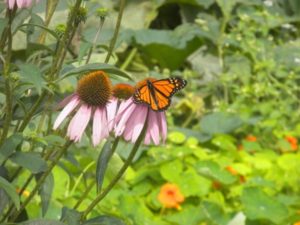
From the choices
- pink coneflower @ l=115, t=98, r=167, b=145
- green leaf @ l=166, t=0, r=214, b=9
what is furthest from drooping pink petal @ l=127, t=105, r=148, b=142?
green leaf @ l=166, t=0, r=214, b=9

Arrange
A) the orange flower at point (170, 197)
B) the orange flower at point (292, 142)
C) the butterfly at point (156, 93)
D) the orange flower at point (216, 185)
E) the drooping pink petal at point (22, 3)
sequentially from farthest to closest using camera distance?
the orange flower at point (292, 142), the orange flower at point (216, 185), the orange flower at point (170, 197), the butterfly at point (156, 93), the drooping pink petal at point (22, 3)

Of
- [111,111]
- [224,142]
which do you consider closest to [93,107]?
[111,111]

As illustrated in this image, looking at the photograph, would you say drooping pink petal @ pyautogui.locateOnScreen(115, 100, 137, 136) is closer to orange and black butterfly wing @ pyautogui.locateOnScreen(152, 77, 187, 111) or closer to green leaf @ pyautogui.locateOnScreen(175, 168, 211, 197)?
orange and black butterfly wing @ pyautogui.locateOnScreen(152, 77, 187, 111)

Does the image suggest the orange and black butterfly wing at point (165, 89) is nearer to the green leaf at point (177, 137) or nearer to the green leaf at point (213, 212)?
the green leaf at point (213, 212)

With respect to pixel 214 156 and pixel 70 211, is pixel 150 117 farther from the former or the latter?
pixel 214 156

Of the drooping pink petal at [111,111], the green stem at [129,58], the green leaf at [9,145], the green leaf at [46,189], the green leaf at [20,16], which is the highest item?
the green leaf at [20,16]

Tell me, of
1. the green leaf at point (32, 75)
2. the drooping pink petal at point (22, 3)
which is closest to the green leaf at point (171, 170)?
the green leaf at point (32, 75)
